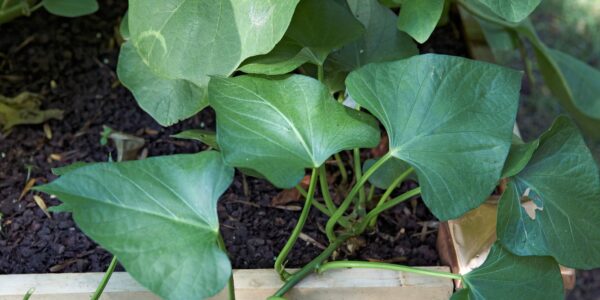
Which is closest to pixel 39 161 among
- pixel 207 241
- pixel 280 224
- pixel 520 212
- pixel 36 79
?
pixel 36 79

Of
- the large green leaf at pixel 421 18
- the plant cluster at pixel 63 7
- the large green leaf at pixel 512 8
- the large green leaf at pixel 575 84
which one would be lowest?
the large green leaf at pixel 575 84

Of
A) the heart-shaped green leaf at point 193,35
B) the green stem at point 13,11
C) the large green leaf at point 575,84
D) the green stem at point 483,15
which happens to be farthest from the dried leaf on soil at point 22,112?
the large green leaf at point 575,84

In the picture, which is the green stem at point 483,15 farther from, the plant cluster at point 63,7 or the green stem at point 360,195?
the plant cluster at point 63,7

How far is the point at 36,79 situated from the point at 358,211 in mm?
639

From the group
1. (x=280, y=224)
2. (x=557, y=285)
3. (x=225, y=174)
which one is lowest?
(x=280, y=224)

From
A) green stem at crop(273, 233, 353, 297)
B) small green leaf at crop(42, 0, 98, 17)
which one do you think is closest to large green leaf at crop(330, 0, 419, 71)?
green stem at crop(273, 233, 353, 297)

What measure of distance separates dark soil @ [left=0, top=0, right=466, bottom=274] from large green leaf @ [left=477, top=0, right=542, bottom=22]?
0.40 metres

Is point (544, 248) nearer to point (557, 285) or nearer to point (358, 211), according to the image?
point (557, 285)

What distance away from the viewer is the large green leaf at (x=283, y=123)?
2.57 feet

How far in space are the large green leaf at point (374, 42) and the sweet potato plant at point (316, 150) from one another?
0.16 ft

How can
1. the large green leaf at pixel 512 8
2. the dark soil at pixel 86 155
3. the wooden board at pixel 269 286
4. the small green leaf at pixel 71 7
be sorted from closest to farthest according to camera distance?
the large green leaf at pixel 512 8, the wooden board at pixel 269 286, the dark soil at pixel 86 155, the small green leaf at pixel 71 7

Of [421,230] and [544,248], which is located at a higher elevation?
[544,248]

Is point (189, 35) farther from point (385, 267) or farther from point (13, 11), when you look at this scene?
point (13, 11)

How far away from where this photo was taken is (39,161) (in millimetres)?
1131
